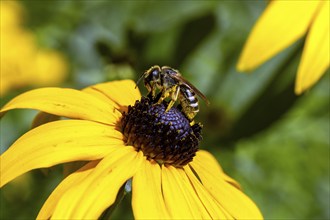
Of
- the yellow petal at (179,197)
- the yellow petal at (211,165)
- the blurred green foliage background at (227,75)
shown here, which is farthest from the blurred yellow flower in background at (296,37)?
the blurred green foliage background at (227,75)

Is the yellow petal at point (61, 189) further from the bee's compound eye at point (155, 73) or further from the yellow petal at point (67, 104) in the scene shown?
the bee's compound eye at point (155, 73)

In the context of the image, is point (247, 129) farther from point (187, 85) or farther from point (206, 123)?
point (187, 85)

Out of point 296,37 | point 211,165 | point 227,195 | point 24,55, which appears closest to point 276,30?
point 296,37

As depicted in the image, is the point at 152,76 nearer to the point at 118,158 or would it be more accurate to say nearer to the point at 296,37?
the point at 118,158

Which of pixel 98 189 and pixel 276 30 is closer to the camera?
pixel 98 189

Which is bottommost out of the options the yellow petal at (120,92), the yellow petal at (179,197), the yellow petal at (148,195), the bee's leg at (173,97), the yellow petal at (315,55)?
the yellow petal at (179,197)

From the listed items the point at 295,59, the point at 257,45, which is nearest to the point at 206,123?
the point at 295,59
